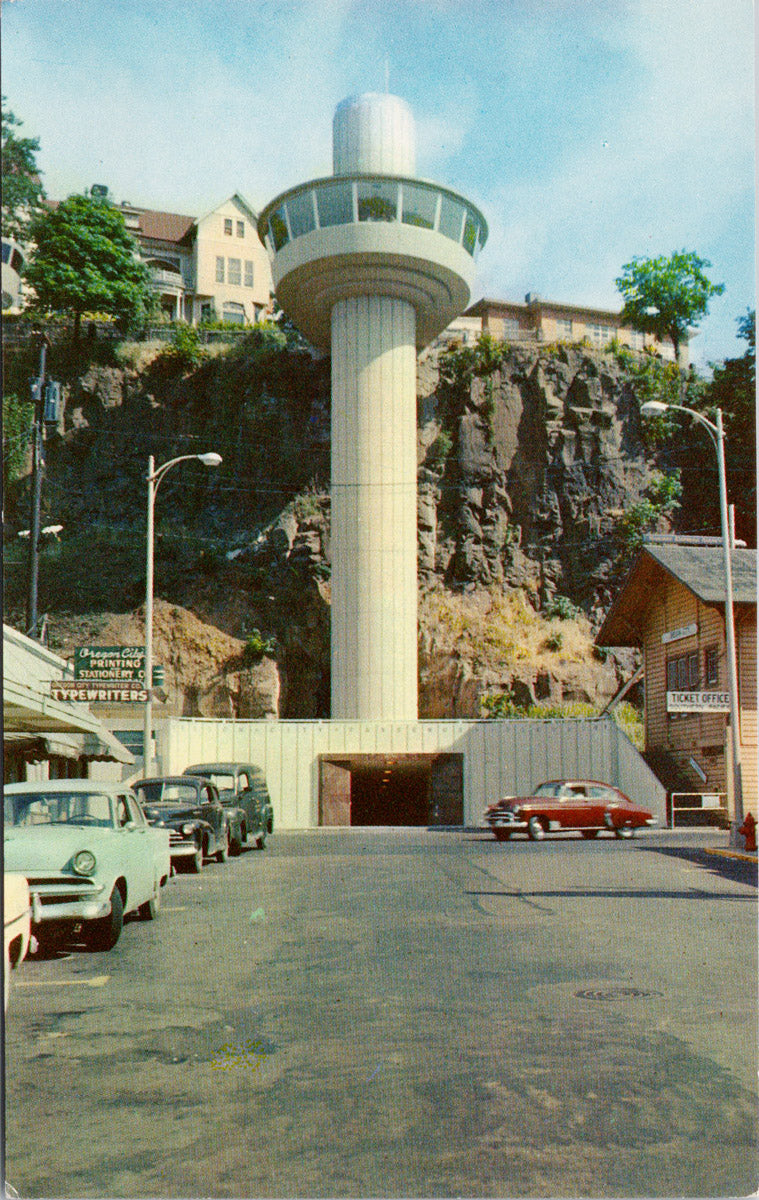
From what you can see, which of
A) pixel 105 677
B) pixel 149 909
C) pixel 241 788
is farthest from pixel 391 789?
pixel 149 909

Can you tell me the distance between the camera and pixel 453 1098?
5.02 m

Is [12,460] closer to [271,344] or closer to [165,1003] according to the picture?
[165,1003]

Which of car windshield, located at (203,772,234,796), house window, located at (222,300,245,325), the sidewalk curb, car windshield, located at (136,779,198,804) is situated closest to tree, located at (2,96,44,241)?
car windshield, located at (136,779,198,804)

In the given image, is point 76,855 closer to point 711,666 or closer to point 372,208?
point 711,666

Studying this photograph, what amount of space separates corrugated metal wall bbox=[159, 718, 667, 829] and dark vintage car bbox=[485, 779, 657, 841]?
884cm

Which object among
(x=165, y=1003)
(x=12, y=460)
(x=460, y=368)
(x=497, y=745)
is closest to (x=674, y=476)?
(x=497, y=745)

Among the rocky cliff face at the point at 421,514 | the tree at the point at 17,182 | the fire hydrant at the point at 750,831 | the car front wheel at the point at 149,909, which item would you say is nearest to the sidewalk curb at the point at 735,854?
the fire hydrant at the point at 750,831

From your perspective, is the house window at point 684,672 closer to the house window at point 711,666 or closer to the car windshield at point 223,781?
the house window at point 711,666

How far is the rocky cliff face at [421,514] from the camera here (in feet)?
Answer: 125

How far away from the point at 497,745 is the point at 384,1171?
1244 inches

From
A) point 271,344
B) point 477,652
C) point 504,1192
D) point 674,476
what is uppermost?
point 271,344

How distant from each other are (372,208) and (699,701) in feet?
73.1

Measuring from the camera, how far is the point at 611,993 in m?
7.03

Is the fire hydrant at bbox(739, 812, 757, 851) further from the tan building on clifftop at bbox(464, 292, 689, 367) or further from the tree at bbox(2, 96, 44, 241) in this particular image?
the tan building on clifftop at bbox(464, 292, 689, 367)
